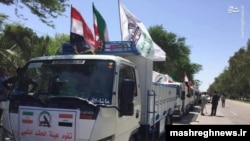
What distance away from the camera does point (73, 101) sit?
543cm

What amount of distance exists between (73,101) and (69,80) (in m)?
0.68

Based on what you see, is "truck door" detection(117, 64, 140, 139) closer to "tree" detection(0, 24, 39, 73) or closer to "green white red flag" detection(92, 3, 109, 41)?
"green white red flag" detection(92, 3, 109, 41)

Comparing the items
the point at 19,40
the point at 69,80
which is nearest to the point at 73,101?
the point at 69,80

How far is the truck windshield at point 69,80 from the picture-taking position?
5852 mm

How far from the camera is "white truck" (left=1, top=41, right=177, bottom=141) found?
17.5ft

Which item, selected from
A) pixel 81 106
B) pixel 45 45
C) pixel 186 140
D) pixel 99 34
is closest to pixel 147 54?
pixel 99 34

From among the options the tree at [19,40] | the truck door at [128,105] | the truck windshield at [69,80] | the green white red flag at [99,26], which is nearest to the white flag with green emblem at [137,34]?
the green white red flag at [99,26]

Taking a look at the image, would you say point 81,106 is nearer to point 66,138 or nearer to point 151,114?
point 66,138

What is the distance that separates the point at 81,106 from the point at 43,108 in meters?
0.54

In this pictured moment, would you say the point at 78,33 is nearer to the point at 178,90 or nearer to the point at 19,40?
the point at 178,90

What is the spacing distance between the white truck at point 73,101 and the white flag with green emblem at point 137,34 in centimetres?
213

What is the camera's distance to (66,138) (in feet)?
17.4

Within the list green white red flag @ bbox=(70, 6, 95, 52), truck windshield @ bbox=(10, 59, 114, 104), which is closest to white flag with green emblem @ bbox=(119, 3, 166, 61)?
green white red flag @ bbox=(70, 6, 95, 52)

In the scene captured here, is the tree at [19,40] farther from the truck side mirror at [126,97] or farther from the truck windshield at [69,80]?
the truck side mirror at [126,97]
